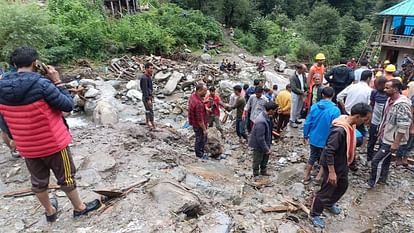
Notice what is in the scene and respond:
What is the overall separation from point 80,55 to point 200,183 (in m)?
13.9

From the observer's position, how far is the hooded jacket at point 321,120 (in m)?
4.50

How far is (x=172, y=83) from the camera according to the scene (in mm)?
13375

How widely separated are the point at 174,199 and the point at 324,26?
28287 millimetres

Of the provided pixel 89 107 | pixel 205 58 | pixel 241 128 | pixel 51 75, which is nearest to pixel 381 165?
pixel 241 128

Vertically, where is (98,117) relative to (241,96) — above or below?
below

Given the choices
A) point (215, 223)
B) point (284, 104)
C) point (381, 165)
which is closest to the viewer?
point (215, 223)

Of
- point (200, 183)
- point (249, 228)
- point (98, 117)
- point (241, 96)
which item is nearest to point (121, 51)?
point (98, 117)

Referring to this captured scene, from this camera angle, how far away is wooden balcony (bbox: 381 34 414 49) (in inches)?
827

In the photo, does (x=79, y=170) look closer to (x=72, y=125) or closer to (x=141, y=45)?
(x=72, y=125)

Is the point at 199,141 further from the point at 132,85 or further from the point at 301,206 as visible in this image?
the point at 132,85

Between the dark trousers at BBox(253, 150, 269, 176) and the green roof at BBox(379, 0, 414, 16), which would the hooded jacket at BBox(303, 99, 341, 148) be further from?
the green roof at BBox(379, 0, 414, 16)

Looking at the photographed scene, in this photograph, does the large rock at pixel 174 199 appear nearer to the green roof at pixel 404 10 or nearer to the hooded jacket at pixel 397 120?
the hooded jacket at pixel 397 120

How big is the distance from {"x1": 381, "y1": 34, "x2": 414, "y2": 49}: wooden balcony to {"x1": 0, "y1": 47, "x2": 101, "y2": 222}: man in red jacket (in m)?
24.0

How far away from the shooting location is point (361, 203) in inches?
185
